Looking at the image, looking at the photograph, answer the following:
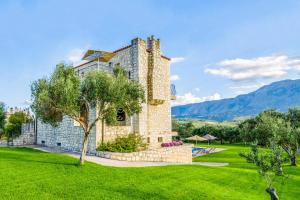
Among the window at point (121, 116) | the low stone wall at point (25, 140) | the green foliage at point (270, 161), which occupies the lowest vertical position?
the low stone wall at point (25, 140)

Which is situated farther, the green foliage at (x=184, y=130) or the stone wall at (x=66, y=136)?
the green foliage at (x=184, y=130)

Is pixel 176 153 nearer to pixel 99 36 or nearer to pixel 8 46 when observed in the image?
pixel 99 36

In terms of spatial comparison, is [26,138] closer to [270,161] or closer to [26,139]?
[26,139]

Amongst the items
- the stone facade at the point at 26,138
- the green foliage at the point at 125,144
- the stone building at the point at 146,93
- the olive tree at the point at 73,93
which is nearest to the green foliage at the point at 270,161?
the olive tree at the point at 73,93

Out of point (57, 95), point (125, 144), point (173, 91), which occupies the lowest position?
point (125, 144)

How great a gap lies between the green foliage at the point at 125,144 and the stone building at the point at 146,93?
2.05 ft

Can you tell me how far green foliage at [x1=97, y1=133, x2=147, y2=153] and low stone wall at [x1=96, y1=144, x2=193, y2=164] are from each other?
91 cm

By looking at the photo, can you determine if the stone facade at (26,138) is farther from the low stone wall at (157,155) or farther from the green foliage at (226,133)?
the green foliage at (226,133)

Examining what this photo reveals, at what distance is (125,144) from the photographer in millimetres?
22203

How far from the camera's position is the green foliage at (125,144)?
71.6 ft

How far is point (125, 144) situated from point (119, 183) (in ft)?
31.3

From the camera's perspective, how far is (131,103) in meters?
17.1

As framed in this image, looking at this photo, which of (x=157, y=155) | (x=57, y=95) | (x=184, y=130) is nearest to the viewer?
(x=57, y=95)

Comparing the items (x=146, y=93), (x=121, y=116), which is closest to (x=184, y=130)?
(x=121, y=116)
